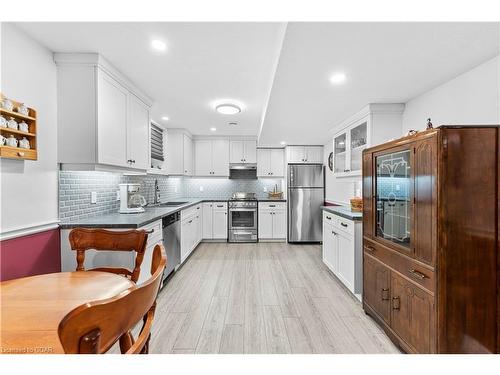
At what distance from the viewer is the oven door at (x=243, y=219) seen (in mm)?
5660

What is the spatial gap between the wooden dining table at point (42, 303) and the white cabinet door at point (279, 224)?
457 cm

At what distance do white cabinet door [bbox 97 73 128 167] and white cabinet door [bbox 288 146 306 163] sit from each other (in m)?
3.74

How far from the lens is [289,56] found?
1827mm

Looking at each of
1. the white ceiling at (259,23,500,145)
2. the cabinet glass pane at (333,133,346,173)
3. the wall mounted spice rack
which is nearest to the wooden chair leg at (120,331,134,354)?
the wall mounted spice rack

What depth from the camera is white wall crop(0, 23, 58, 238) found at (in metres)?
1.71

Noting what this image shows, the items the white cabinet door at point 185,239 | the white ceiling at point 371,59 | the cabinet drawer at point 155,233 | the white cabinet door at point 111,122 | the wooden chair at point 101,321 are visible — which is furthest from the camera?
the white cabinet door at point 185,239

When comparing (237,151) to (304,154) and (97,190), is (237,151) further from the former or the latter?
(97,190)

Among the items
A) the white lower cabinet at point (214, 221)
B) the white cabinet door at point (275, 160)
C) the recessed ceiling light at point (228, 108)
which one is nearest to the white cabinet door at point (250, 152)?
the white cabinet door at point (275, 160)

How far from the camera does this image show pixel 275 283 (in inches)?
131

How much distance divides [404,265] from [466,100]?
1486mm

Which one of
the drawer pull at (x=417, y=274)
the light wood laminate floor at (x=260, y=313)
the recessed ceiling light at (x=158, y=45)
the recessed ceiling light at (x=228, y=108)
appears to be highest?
the recessed ceiling light at (x=158, y=45)

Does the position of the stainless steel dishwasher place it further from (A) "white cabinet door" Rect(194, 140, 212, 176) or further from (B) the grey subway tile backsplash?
(A) "white cabinet door" Rect(194, 140, 212, 176)

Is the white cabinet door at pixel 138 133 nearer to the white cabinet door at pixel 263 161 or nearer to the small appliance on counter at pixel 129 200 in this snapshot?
the small appliance on counter at pixel 129 200

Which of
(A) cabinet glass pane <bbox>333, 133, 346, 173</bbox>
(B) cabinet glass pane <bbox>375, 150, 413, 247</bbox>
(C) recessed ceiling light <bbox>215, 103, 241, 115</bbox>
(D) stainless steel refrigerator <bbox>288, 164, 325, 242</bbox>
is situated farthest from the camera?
(D) stainless steel refrigerator <bbox>288, 164, 325, 242</bbox>
